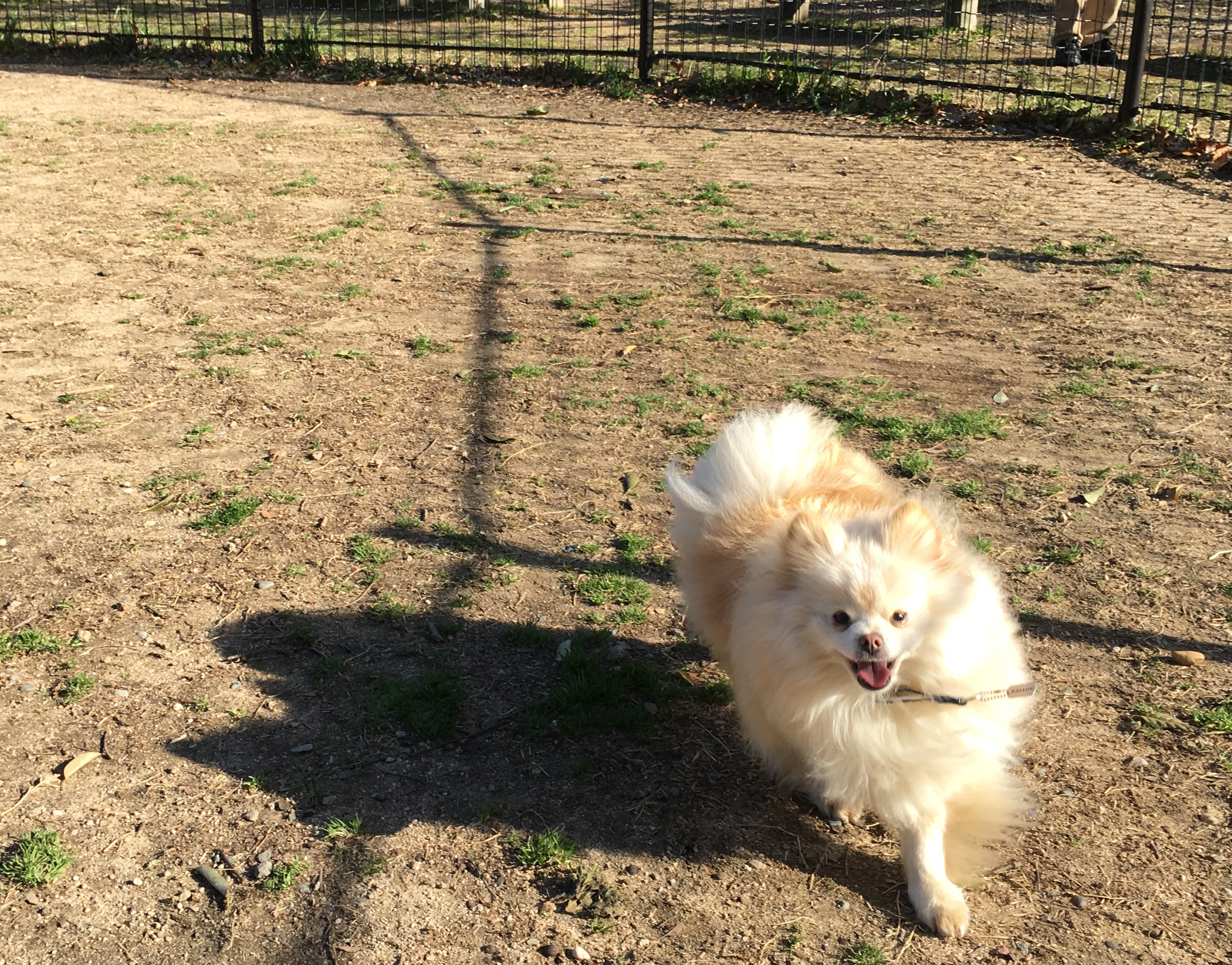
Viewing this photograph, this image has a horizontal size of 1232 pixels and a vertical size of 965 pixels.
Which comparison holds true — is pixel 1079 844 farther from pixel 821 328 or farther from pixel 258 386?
pixel 258 386

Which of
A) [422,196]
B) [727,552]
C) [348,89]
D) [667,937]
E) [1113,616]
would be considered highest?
[348,89]

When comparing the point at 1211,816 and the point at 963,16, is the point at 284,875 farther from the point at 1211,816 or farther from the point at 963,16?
the point at 963,16

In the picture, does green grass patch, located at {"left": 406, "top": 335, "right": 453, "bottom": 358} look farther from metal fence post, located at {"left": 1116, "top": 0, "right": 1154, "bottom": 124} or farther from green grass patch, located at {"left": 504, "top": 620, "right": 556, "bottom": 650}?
metal fence post, located at {"left": 1116, "top": 0, "right": 1154, "bottom": 124}

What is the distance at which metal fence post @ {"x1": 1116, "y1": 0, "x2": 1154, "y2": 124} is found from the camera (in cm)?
1001

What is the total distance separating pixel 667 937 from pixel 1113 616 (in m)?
2.03

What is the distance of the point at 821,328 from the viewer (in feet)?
21.1

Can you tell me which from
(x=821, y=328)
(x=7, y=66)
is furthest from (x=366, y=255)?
(x=7, y=66)

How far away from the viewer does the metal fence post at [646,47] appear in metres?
12.4

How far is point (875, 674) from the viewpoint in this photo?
2.63 meters

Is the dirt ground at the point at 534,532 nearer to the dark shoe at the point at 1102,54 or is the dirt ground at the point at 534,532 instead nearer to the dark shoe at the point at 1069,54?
the dark shoe at the point at 1069,54

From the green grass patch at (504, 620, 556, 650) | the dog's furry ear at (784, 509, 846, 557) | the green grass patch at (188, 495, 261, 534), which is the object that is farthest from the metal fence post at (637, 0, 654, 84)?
the dog's furry ear at (784, 509, 846, 557)

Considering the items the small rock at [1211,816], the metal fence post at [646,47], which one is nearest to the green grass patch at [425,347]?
the small rock at [1211,816]

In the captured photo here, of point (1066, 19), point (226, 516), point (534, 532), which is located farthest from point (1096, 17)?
point (226, 516)

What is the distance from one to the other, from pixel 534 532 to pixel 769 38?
11476 millimetres
